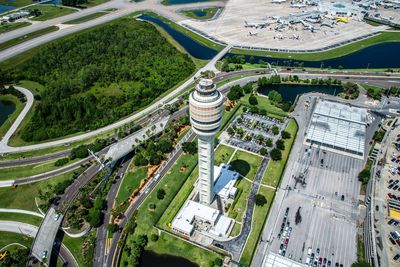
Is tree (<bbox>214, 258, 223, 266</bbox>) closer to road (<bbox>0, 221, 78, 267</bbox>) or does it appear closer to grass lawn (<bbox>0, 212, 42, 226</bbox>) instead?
road (<bbox>0, 221, 78, 267</bbox>)

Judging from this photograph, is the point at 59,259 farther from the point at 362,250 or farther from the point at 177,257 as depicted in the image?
the point at 362,250

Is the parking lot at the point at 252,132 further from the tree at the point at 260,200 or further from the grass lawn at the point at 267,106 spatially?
the tree at the point at 260,200

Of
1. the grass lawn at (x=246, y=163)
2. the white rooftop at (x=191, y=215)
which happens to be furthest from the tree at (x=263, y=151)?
the white rooftop at (x=191, y=215)

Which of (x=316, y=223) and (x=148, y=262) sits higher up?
(x=316, y=223)

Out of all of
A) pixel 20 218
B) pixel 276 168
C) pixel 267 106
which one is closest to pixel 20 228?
pixel 20 218

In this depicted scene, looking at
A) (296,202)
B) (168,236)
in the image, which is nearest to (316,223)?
(296,202)

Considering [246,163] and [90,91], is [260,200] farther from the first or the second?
[90,91]
